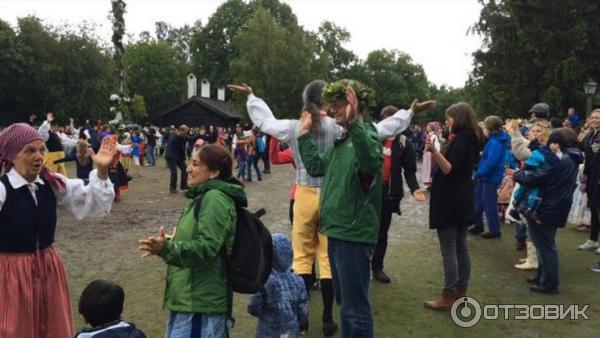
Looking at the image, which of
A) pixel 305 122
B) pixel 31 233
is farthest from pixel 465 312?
pixel 31 233

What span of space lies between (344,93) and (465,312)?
3.13 metres

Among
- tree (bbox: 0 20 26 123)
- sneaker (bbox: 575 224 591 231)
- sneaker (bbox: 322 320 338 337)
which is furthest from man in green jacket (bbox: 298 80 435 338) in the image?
tree (bbox: 0 20 26 123)

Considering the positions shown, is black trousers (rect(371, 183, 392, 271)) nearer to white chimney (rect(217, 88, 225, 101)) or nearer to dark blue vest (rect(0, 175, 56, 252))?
dark blue vest (rect(0, 175, 56, 252))

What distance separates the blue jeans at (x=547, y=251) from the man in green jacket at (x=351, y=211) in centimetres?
313

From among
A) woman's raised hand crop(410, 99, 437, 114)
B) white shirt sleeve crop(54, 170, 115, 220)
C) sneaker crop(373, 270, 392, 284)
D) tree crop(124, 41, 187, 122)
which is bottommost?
sneaker crop(373, 270, 392, 284)

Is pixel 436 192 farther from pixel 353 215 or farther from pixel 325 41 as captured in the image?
pixel 325 41

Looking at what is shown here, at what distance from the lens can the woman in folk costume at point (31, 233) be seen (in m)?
3.39

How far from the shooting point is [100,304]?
299 cm

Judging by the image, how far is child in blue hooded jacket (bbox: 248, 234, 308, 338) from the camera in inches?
151

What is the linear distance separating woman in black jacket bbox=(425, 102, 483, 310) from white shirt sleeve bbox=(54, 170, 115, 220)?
120 inches

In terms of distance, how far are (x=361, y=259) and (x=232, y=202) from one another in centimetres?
98

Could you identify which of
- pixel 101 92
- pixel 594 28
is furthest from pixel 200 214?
pixel 101 92

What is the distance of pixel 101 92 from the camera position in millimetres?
38812

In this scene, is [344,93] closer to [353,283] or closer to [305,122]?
[305,122]
